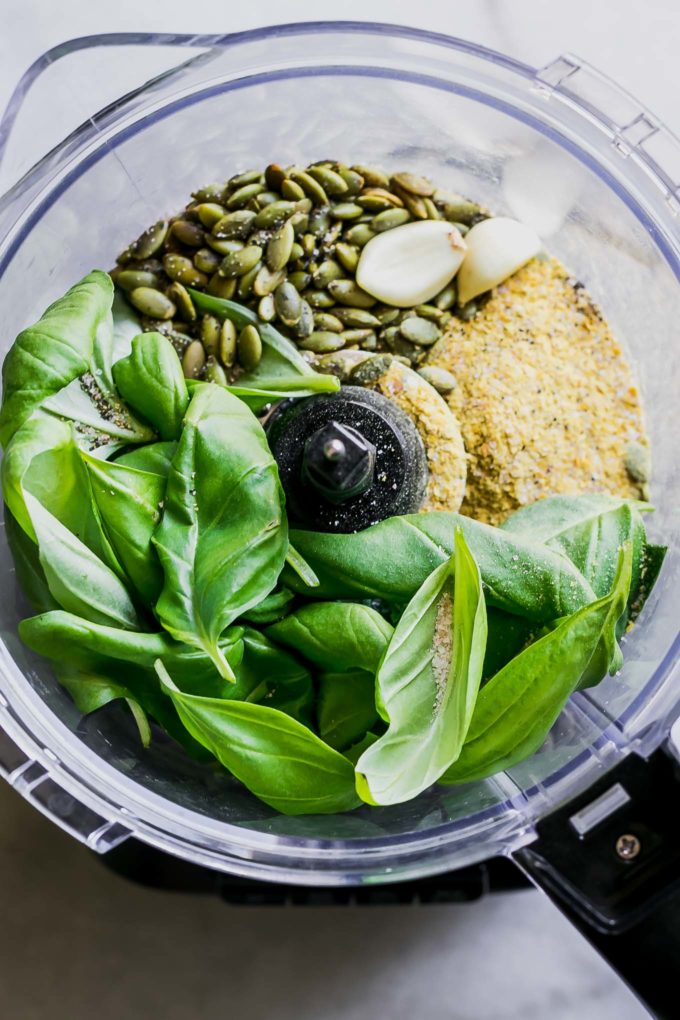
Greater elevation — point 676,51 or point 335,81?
point 335,81

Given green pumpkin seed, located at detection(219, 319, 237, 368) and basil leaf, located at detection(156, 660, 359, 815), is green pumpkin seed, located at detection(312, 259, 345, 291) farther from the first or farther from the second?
basil leaf, located at detection(156, 660, 359, 815)

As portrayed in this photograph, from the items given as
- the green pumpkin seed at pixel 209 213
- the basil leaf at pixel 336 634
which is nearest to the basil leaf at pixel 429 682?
the basil leaf at pixel 336 634

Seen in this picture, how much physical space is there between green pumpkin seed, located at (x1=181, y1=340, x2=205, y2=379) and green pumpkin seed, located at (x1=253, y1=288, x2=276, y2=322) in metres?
0.06

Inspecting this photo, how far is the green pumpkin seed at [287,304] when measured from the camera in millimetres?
788

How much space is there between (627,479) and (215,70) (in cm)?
46

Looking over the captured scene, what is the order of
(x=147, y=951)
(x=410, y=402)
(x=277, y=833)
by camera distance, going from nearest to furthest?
(x=277, y=833)
(x=410, y=402)
(x=147, y=951)

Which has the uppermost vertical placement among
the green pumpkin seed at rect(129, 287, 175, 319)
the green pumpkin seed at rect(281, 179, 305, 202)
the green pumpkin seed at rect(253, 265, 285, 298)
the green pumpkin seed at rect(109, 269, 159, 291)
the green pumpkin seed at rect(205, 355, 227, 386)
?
the green pumpkin seed at rect(109, 269, 159, 291)

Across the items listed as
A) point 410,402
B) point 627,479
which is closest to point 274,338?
point 410,402

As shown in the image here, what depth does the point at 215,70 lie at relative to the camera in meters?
0.73

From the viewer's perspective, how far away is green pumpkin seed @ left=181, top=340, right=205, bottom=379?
0.78 meters

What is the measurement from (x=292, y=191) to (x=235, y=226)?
6 cm

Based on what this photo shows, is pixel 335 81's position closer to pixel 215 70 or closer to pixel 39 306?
pixel 215 70

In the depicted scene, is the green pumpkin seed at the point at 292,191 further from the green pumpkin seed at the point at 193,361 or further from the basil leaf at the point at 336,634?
the basil leaf at the point at 336,634

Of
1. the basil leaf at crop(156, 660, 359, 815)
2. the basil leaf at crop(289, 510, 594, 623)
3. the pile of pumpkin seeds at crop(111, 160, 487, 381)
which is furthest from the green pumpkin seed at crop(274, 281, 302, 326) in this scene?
the basil leaf at crop(156, 660, 359, 815)
